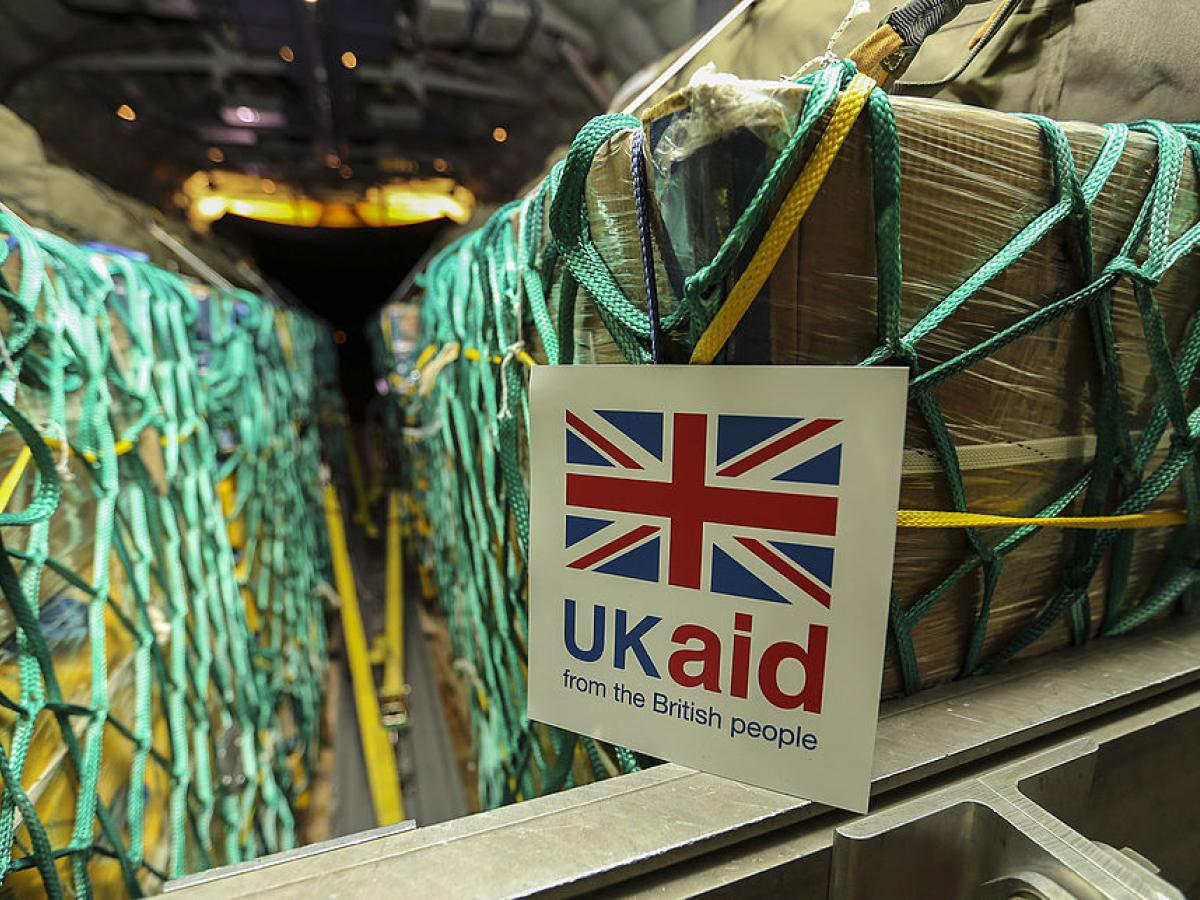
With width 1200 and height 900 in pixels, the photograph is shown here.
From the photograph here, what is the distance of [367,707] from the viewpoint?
1.73 meters

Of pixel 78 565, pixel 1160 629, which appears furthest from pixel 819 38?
pixel 78 565

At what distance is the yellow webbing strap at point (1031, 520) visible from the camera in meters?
0.37

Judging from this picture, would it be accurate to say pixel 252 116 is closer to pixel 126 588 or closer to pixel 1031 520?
pixel 126 588

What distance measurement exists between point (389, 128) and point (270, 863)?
13.4ft

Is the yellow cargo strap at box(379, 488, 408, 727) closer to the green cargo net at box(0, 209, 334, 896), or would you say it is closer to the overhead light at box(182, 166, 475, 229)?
the green cargo net at box(0, 209, 334, 896)

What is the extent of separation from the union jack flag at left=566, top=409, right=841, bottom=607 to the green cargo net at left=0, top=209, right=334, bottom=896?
0.44 meters

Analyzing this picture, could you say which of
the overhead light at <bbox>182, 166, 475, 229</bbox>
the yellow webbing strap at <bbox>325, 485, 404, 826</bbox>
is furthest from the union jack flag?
the overhead light at <bbox>182, 166, 475, 229</bbox>

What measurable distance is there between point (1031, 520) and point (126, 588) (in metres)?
0.90

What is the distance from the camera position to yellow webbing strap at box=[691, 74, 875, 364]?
0.30 meters

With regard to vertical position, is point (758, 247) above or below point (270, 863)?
above

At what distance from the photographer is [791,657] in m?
0.34

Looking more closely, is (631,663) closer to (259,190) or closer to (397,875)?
(397,875)

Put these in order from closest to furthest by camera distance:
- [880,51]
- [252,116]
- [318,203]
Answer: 1. [880,51]
2. [252,116]
3. [318,203]

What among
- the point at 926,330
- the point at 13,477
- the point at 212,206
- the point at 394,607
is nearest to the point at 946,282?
the point at 926,330
